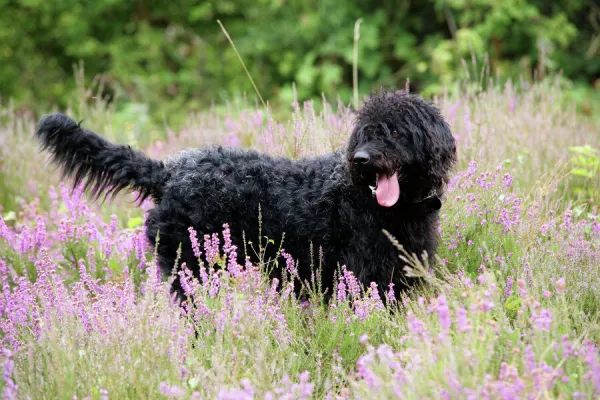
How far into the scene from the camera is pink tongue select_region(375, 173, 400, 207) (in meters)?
3.54

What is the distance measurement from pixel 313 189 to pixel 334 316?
0.92m

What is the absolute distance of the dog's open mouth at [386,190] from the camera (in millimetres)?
3539

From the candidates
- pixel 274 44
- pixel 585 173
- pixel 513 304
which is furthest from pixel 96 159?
pixel 274 44

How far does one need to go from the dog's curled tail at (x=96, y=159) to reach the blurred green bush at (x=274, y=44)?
22.9 feet

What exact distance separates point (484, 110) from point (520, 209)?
1900mm

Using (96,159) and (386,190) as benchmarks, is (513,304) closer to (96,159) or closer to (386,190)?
(386,190)

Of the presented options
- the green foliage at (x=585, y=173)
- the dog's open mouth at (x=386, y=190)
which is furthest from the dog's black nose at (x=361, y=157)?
the green foliage at (x=585, y=173)

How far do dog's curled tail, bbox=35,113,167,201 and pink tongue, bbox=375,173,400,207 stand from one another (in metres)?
1.43

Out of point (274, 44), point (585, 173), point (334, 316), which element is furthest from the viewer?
point (274, 44)

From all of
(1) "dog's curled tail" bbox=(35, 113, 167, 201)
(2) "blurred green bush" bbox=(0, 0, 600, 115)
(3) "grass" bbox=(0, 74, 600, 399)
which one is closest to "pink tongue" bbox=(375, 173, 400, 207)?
(3) "grass" bbox=(0, 74, 600, 399)

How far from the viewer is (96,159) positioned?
3951 mm

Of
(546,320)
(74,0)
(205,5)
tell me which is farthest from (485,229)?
(74,0)

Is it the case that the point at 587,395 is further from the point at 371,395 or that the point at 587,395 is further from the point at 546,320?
the point at 371,395

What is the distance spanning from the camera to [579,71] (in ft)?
41.0
